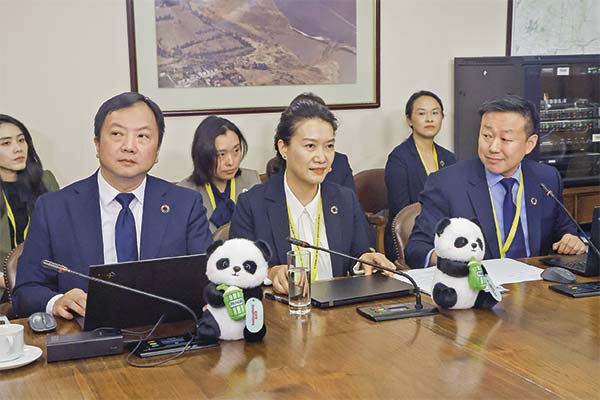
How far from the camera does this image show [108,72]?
4.14 metres

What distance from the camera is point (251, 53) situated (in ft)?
14.7

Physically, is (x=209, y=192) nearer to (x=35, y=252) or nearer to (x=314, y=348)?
(x=35, y=252)

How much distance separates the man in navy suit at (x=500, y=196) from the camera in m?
2.79

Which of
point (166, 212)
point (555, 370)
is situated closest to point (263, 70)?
point (166, 212)

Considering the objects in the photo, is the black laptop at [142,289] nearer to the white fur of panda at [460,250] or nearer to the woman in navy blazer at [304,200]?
the white fur of panda at [460,250]

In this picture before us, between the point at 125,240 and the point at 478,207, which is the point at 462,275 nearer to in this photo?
the point at 478,207

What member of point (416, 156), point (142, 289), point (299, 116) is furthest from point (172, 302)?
point (416, 156)

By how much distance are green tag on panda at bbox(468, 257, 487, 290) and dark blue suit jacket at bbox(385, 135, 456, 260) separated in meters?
2.35

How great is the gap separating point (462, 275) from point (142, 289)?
0.86 meters

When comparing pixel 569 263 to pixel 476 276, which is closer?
pixel 476 276

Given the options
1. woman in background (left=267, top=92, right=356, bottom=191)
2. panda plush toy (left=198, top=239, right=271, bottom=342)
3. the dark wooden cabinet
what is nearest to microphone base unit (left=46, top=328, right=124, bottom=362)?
panda plush toy (left=198, top=239, right=271, bottom=342)

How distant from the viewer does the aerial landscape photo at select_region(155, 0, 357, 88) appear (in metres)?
4.27

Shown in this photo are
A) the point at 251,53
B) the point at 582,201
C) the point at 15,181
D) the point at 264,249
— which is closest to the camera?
the point at 264,249

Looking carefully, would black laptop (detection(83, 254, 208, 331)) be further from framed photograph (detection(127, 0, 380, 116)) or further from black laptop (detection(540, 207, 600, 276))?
framed photograph (detection(127, 0, 380, 116))
